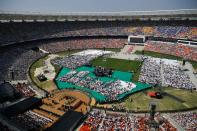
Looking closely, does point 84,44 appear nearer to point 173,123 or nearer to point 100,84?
point 100,84

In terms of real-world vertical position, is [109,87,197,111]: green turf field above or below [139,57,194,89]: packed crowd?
below

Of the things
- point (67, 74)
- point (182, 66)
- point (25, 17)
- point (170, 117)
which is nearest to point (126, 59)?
point (182, 66)

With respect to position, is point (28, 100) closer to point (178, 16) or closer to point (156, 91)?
point (156, 91)

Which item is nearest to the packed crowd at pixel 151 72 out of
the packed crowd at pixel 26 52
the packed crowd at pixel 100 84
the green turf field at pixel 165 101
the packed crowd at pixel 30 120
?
the packed crowd at pixel 100 84

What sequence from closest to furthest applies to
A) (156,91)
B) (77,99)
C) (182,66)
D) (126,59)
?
1. (77,99)
2. (156,91)
3. (182,66)
4. (126,59)

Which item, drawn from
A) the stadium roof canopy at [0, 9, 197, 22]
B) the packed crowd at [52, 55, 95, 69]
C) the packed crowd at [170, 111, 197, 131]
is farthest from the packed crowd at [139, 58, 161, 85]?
the stadium roof canopy at [0, 9, 197, 22]

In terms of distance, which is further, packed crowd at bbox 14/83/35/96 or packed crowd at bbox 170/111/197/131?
packed crowd at bbox 14/83/35/96

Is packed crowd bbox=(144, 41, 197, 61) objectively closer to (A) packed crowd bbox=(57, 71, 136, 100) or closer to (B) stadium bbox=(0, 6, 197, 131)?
(B) stadium bbox=(0, 6, 197, 131)
